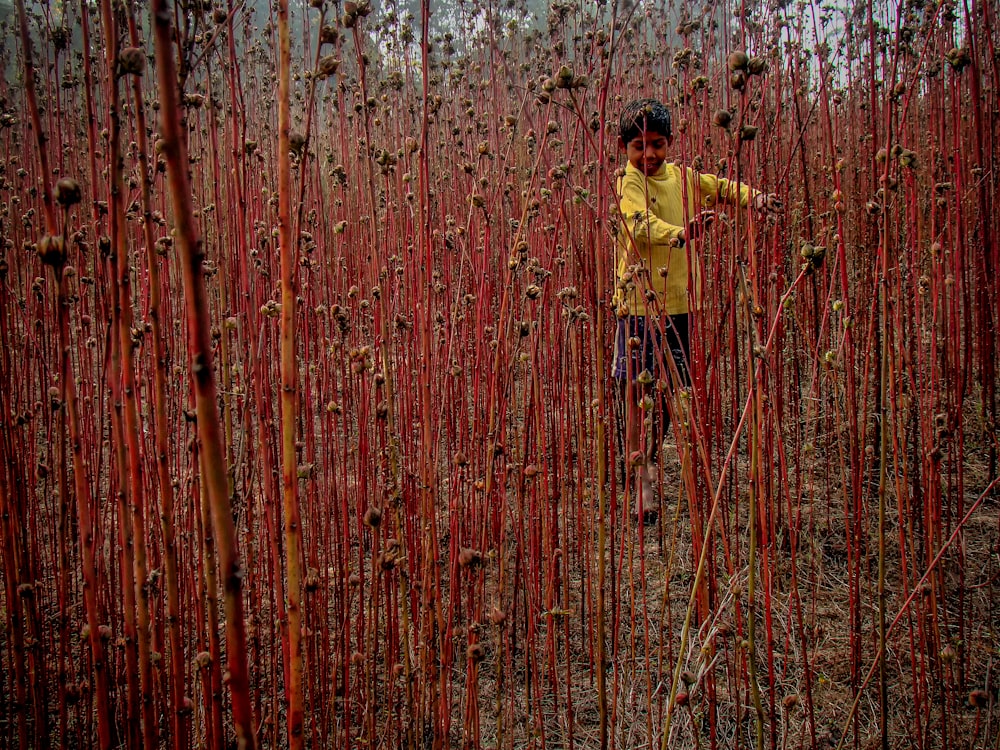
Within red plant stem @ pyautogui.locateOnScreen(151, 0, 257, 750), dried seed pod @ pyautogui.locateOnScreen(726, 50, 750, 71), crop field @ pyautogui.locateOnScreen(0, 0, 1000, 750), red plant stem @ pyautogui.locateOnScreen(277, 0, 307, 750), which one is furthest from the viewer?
dried seed pod @ pyautogui.locateOnScreen(726, 50, 750, 71)

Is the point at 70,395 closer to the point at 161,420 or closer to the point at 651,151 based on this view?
the point at 161,420

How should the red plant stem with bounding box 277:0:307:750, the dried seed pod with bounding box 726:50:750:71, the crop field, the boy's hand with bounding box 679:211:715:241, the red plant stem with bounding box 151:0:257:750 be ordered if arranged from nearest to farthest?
the red plant stem with bounding box 151:0:257:750 < the red plant stem with bounding box 277:0:307:750 < the crop field < the dried seed pod with bounding box 726:50:750:71 < the boy's hand with bounding box 679:211:715:241

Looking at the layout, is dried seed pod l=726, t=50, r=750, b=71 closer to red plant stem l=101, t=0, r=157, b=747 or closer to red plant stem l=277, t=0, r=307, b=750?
red plant stem l=277, t=0, r=307, b=750

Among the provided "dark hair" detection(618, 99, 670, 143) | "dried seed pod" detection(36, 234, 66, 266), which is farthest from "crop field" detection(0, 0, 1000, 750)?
"dark hair" detection(618, 99, 670, 143)

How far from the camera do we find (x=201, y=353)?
422mm

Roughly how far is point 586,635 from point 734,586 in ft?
2.28

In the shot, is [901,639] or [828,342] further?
[828,342]

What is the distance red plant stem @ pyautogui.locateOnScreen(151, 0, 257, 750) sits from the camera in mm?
369

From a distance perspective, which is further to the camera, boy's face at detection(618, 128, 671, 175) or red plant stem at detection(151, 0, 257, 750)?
boy's face at detection(618, 128, 671, 175)

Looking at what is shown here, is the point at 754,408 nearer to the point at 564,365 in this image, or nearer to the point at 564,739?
the point at 564,365

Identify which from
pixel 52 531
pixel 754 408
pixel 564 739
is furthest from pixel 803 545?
pixel 52 531

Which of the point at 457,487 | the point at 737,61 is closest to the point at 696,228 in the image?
the point at 737,61

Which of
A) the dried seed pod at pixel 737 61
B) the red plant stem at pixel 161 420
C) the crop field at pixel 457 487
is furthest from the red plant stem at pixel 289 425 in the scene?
the dried seed pod at pixel 737 61

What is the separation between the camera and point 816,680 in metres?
1.35
